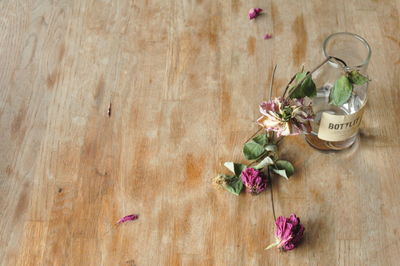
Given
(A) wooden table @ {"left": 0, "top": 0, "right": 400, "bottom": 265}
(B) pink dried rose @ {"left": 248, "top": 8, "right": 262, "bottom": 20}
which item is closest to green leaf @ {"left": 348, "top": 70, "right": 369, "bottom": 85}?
(A) wooden table @ {"left": 0, "top": 0, "right": 400, "bottom": 265}

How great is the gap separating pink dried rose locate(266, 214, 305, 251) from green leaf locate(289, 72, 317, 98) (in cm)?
22

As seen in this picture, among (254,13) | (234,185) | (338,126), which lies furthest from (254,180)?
(254,13)

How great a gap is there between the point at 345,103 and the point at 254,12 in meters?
0.35

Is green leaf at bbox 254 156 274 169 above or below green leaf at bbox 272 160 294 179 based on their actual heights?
above

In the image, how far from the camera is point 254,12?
125 centimetres

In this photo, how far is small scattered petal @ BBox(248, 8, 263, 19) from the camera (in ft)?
4.09

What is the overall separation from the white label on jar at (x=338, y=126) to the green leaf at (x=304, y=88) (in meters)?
0.05

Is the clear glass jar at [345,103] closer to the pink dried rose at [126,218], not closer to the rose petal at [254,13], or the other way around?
the rose petal at [254,13]

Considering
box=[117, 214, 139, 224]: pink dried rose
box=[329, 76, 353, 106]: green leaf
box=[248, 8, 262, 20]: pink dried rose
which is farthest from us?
box=[248, 8, 262, 20]: pink dried rose

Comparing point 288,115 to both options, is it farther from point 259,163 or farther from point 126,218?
point 126,218

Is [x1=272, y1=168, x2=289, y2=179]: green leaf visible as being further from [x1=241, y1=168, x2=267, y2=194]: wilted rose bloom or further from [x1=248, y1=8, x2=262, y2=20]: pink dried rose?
[x1=248, y1=8, x2=262, y2=20]: pink dried rose

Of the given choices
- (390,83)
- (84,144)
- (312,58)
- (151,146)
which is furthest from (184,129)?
(390,83)

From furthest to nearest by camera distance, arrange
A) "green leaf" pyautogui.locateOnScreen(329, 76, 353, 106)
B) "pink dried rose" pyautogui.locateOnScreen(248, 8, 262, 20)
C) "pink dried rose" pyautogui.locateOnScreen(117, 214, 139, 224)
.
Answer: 1. "pink dried rose" pyautogui.locateOnScreen(248, 8, 262, 20)
2. "pink dried rose" pyautogui.locateOnScreen(117, 214, 139, 224)
3. "green leaf" pyautogui.locateOnScreen(329, 76, 353, 106)

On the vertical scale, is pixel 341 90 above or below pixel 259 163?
above
